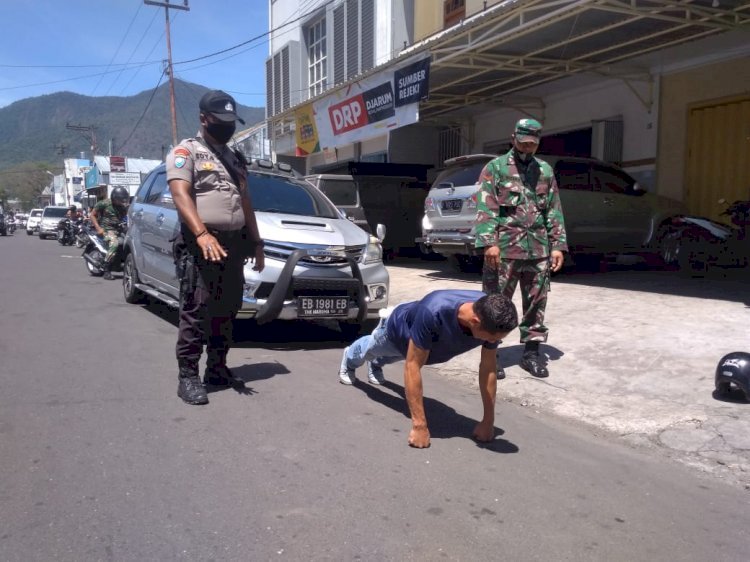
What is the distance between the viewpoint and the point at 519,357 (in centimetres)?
557

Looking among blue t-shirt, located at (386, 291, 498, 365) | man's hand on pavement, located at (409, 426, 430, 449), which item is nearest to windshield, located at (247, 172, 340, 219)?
blue t-shirt, located at (386, 291, 498, 365)

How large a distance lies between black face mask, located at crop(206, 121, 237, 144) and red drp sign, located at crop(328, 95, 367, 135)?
9.02 metres

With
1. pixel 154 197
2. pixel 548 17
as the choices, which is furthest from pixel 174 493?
pixel 548 17

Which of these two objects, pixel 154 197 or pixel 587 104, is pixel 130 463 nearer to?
pixel 154 197

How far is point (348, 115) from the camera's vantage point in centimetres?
1380

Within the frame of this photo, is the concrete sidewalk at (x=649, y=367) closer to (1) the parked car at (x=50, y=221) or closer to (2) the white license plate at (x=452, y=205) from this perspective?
(2) the white license plate at (x=452, y=205)

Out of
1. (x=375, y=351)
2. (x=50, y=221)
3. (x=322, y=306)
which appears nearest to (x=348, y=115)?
(x=322, y=306)

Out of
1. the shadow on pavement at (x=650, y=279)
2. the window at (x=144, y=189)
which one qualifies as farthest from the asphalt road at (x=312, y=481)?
the shadow on pavement at (x=650, y=279)

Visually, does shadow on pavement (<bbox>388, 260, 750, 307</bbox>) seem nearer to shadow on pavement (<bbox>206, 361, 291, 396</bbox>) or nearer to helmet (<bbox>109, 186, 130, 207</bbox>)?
shadow on pavement (<bbox>206, 361, 291, 396</bbox>)

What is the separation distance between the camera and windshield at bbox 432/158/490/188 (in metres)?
8.91

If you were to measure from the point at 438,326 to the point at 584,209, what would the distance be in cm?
676

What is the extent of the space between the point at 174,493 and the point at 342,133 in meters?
12.3

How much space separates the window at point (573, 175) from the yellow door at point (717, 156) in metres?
2.25

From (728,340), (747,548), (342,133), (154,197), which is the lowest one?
(747,548)
